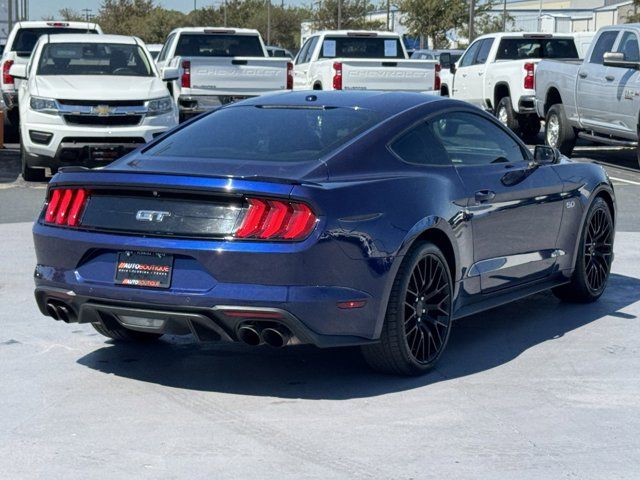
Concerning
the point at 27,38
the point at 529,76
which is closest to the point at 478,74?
the point at 529,76

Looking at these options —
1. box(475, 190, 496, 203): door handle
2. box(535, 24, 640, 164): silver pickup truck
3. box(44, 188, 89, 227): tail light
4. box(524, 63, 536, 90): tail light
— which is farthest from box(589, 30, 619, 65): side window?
box(44, 188, 89, 227): tail light

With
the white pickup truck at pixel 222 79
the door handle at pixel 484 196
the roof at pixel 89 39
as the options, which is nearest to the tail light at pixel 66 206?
the door handle at pixel 484 196

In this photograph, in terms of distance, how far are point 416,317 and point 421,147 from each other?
3.35 ft

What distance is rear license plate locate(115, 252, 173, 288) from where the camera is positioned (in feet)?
20.8

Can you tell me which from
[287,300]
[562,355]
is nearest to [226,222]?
[287,300]

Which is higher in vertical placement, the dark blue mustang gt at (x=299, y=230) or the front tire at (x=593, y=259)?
the dark blue mustang gt at (x=299, y=230)

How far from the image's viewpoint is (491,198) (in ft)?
25.1

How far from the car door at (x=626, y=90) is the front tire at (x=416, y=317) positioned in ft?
36.7

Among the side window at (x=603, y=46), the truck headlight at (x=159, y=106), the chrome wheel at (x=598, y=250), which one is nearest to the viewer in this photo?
the chrome wheel at (x=598, y=250)

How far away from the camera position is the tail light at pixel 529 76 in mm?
Result: 22625

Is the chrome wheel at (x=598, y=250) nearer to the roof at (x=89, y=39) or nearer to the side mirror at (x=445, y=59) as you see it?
the roof at (x=89, y=39)

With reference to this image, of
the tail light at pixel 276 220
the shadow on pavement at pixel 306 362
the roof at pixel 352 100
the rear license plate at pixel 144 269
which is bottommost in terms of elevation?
the shadow on pavement at pixel 306 362

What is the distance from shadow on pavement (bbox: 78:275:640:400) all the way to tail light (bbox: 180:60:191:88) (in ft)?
41.1

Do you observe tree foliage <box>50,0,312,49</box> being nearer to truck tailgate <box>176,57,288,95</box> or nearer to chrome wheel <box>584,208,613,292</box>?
truck tailgate <box>176,57,288,95</box>
